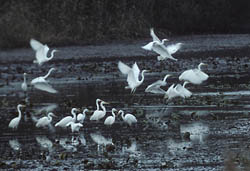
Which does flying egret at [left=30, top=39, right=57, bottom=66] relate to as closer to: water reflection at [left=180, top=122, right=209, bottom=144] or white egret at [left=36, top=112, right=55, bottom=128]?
white egret at [left=36, top=112, right=55, bottom=128]

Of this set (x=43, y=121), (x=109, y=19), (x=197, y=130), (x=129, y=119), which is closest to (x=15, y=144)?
(x=43, y=121)

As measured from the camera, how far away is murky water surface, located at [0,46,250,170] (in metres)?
11.7

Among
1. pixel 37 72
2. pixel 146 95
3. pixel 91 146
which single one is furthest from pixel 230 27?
pixel 91 146

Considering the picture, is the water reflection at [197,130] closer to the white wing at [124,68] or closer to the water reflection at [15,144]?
the white wing at [124,68]

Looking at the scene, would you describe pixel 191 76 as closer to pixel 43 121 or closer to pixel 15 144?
pixel 43 121

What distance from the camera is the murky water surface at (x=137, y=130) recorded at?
11672 millimetres

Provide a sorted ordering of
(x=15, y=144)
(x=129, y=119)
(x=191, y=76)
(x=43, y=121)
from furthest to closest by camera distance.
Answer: (x=191, y=76) → (x=43, y=121) → (x=129, y=119) → (x=15, y=144)

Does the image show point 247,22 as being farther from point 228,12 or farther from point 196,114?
point 196,114

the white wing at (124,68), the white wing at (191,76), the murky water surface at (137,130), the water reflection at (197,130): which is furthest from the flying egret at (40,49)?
the water reflection at (197,130)

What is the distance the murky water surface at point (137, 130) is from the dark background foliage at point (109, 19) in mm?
16219

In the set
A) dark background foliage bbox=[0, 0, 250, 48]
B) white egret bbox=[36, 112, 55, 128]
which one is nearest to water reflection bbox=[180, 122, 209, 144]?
white egret bbox=[36, 112, 55, 128]

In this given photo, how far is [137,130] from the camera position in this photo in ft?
47.2

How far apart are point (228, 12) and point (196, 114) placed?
34.9 meters

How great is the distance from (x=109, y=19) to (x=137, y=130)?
29.5m
